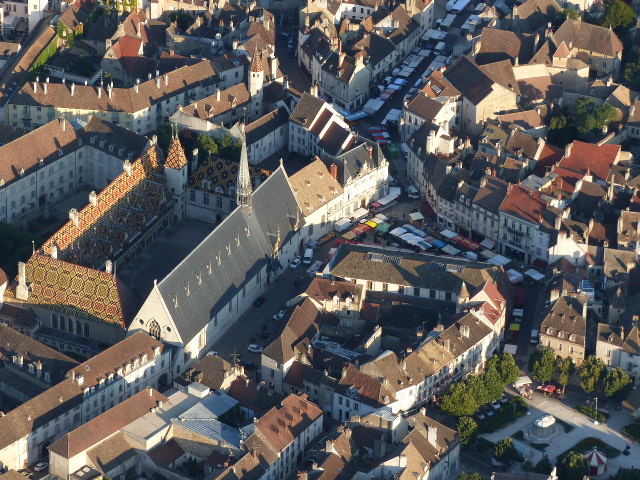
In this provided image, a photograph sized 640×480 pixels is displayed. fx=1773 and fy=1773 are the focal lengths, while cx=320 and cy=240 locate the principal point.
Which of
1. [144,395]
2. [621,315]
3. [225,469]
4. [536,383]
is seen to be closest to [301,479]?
[225,469]

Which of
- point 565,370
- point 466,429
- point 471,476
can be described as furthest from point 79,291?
point 565,370

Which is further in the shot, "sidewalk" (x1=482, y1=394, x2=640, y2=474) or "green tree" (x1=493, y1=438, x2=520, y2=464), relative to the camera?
"sidewalk" (x1=482, y1=394, x2=640, y2=474)

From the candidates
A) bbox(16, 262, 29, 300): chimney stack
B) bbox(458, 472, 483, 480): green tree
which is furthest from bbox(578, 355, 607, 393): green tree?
bbox(16, 262, 29, 300): chimney stack

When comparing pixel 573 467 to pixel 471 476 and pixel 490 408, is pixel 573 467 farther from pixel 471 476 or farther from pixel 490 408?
pixel 490 408

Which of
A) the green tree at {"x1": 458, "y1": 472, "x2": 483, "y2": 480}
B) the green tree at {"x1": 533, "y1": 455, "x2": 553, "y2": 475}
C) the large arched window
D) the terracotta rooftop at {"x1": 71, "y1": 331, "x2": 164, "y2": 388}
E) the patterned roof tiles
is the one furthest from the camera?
the patterned roof tiles

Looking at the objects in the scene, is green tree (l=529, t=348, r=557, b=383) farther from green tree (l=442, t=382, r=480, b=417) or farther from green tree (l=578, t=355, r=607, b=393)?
green tree (l=442, t=382, r=480, b=417)

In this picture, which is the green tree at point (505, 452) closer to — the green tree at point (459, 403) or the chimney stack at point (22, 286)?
the green tree at point (459, 403)

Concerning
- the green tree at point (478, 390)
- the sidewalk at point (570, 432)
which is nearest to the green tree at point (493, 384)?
the green tree at point (478, 390)
